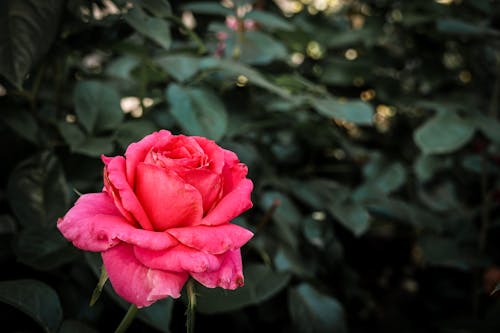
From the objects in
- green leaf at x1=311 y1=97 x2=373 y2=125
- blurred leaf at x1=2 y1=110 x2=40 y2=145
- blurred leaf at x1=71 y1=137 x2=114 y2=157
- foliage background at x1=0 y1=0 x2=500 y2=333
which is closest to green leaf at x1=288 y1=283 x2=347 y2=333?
foliage background at x1=0 y1=0 x2=500 y2=333

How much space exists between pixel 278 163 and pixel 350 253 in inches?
12.8

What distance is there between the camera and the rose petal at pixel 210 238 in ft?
1.40

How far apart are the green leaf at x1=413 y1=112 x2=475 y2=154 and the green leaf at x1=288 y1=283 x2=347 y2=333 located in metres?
0.37

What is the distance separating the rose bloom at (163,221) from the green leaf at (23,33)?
22 cm

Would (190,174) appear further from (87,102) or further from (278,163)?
(278,163)

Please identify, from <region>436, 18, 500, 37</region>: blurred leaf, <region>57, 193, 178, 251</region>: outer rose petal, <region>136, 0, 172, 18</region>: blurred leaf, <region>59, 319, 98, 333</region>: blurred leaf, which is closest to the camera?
<region>57, 193, 178, 251</region>: outer rose petal

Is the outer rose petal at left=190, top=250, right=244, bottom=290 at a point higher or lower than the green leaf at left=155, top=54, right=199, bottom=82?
higher

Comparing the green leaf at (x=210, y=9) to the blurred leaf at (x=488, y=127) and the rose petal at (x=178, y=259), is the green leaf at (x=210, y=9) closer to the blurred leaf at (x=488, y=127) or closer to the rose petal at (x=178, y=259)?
the blurred leaf at (x=488, y=127)

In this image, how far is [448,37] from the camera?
1.32 metres

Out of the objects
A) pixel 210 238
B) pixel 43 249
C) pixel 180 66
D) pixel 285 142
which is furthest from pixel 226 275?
pixel 285 142

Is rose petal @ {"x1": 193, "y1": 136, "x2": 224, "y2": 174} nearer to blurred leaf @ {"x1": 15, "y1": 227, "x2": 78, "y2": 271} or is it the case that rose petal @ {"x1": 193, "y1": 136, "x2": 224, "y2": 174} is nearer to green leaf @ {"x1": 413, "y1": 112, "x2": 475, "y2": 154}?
blurred leaf @ {"x1": 15, "y1": 227, "x2": 78, "y2": 271}

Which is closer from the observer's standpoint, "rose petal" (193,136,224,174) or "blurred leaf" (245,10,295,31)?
"rose petal" (193,136,224,174)

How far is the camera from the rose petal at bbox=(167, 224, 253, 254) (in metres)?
0.43

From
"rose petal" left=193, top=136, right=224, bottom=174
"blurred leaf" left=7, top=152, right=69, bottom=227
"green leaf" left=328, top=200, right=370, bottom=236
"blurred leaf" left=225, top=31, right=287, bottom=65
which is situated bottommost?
"green leaf" left=328, top=200, right=370, bottom=236
